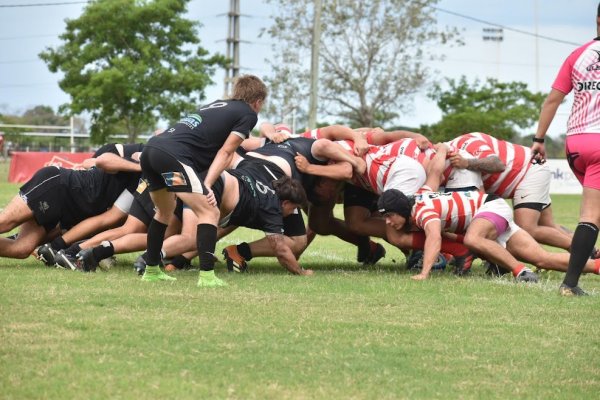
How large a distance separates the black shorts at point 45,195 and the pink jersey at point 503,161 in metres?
4.02

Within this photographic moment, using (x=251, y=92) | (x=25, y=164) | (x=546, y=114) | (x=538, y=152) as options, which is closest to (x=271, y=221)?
(x=251, y=92)

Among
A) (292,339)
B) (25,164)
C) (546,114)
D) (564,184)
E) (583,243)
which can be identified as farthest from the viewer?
(564,184)

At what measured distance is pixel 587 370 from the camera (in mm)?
5320

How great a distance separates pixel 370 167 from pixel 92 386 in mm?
5783

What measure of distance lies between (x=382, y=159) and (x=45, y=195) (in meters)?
3.28

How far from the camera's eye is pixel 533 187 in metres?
10.3

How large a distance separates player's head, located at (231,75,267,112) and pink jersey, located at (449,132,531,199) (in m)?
2.61

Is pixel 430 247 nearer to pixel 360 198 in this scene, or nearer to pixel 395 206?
pixel 395 206

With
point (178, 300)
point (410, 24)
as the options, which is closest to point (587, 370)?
point (178, 300)

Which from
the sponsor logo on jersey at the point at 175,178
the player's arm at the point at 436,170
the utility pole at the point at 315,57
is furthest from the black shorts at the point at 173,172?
the utility pole at the point at 315,57

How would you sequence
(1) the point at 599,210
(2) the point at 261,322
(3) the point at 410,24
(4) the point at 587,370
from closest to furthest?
(4) the point at 587,370
(2) the point at 261,322
(1) the point at 599,210
(3) the point at 410,24

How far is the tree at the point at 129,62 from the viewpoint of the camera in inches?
1844

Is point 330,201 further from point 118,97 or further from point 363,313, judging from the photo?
point 118,97

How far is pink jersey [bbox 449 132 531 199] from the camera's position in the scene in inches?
405
